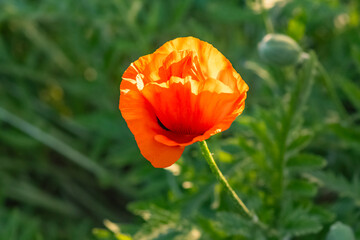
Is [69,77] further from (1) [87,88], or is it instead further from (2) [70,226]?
(2) [70,226]

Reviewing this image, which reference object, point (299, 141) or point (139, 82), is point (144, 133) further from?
point (299, 141)

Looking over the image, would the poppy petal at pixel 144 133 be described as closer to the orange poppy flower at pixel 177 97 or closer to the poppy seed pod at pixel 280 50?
the orange poppy flower at pixel 177 97

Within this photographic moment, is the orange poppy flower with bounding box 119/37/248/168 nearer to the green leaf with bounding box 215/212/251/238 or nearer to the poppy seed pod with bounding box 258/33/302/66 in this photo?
the green leaf with bounding box 215/212/251/238

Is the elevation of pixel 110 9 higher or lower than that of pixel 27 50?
lower

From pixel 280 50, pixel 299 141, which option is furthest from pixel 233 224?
pixel 280 50

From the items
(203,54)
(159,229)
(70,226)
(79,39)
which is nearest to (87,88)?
(79,39)

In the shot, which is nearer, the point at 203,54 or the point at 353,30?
the point at 203,54
